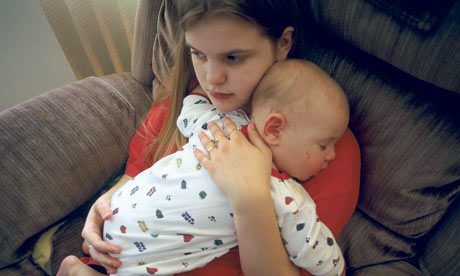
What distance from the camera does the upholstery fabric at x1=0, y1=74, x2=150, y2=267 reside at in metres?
0.92

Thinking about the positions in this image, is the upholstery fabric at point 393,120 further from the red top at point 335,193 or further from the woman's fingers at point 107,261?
the woman's fingers at point 107,261

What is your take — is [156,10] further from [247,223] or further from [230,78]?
[247,223]

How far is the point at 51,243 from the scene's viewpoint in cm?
99

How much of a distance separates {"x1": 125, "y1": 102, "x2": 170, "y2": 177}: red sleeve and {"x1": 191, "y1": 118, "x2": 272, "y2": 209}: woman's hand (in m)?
0.26

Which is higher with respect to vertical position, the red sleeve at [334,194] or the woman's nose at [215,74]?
the woman's nose at [215,74]

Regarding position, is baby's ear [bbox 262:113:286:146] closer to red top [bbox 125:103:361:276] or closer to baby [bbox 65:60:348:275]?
baby [bbox 65:60:348:275]

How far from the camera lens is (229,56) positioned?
765 millimetres

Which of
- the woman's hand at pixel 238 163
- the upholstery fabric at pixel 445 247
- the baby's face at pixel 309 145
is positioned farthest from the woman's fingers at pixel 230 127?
the upholstery fabric at pixel 445 247

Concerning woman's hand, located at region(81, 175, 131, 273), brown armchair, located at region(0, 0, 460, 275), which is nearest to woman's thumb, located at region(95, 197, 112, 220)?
woman's hand, located at region(81, 175, 131, 273)

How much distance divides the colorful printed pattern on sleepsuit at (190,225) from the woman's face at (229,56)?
0.15 m

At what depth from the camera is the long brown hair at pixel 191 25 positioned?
707 mm

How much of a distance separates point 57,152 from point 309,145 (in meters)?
0.72

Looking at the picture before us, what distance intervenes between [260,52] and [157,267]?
0.55 metres

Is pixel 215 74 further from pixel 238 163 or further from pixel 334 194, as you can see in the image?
pixel 334 194
